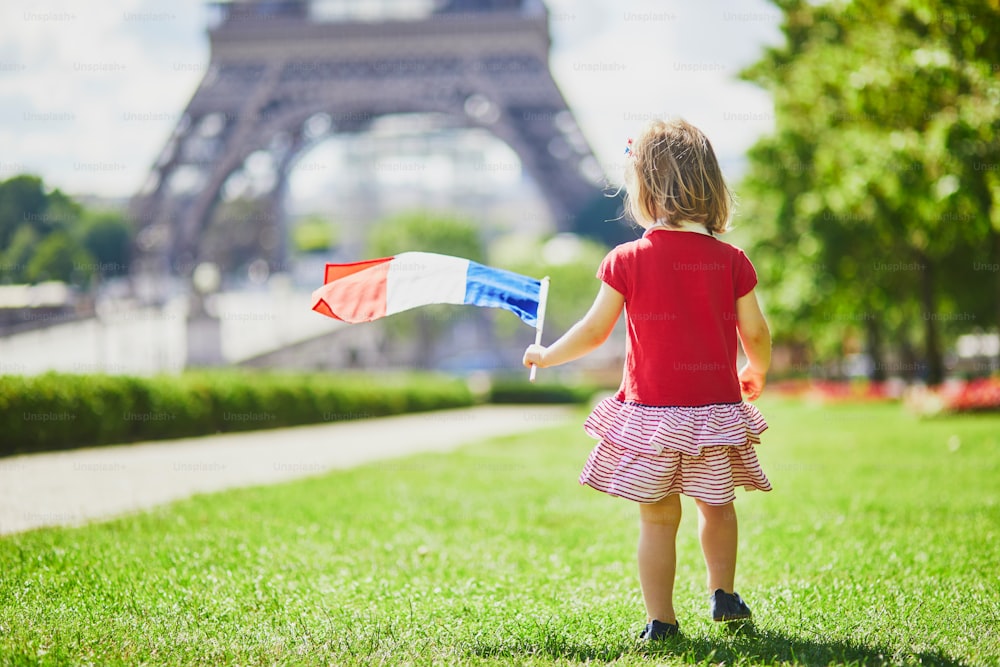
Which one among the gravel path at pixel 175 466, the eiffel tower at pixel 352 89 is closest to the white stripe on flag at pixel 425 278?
the gravel path at pixel 175 466

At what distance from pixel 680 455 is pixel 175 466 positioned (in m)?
6.14

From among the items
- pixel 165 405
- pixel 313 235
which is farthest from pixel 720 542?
pixel 313 235

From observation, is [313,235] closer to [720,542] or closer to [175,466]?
[175,466]

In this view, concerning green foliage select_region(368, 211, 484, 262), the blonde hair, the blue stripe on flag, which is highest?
green foliage select_region(368, 211, 484, 262)

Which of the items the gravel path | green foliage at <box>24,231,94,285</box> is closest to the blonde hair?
the gravel path

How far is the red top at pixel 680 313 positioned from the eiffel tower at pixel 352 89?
98.1ft

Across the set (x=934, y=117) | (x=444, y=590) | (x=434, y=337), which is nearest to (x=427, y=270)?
(x=444, y=590)

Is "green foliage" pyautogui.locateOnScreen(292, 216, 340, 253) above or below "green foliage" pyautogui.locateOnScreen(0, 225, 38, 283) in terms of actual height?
above

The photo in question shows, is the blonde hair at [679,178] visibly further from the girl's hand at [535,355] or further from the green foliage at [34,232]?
the green foliage at [34,232]

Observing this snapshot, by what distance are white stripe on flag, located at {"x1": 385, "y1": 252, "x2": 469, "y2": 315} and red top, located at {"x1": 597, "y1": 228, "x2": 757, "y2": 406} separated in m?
0.55

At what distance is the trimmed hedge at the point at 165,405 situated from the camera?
835 centimetres

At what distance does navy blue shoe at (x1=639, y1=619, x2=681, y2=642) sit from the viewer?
2.75m

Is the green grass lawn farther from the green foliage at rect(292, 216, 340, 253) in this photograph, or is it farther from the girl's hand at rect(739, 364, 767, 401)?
the green foliage at rect(292, 216, 340, 253)

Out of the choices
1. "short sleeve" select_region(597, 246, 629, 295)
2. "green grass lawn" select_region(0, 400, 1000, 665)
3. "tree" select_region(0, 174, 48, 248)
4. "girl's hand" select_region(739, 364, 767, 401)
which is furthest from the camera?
"tree" select_region(0, 174, 48, 248)
